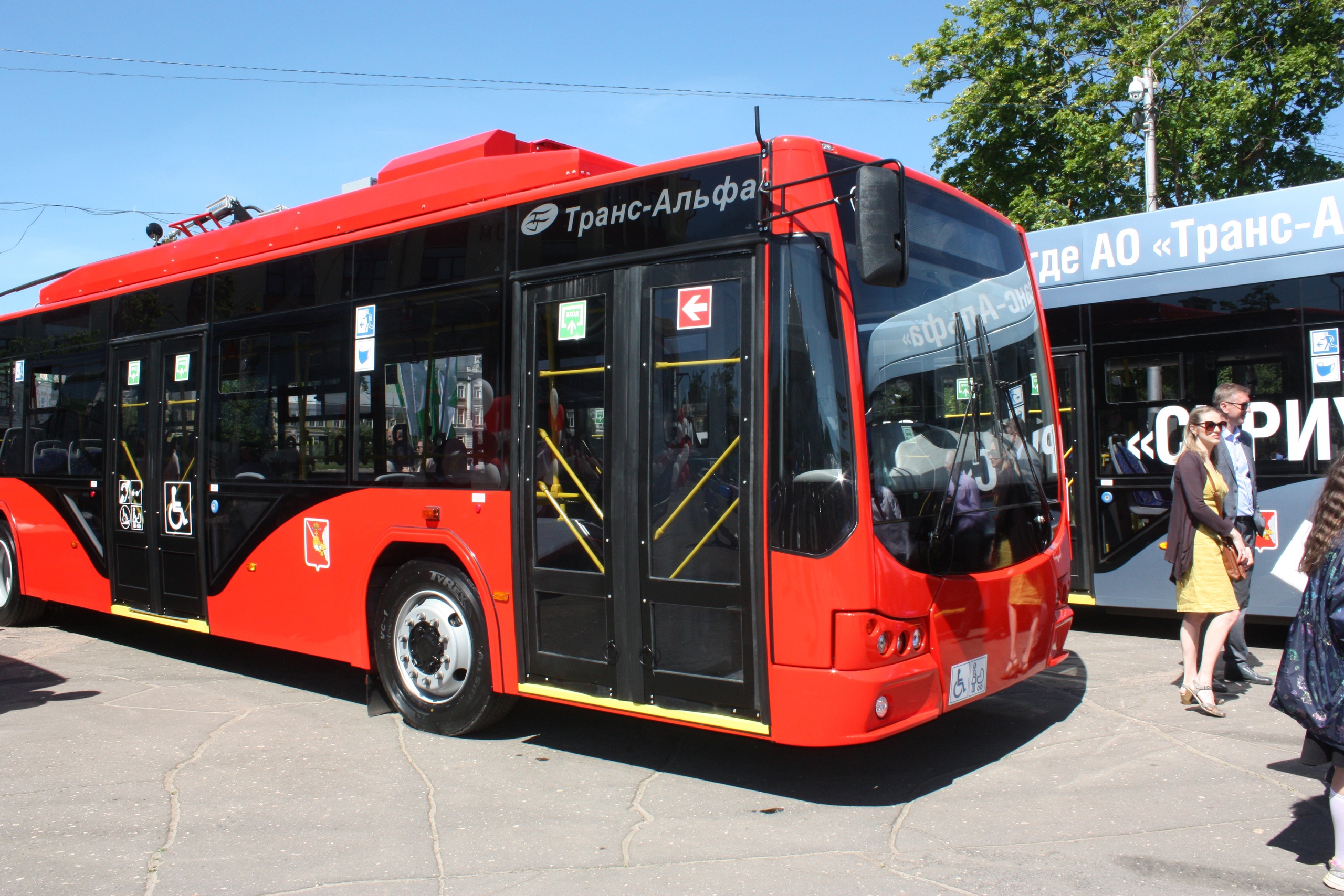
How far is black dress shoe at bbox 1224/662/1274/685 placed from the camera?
23.0 ft

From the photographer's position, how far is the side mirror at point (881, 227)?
432cm

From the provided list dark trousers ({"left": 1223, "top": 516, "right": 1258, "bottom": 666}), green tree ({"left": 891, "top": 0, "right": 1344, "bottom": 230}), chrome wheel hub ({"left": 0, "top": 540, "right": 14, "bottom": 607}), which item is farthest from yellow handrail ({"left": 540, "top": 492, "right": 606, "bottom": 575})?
green tree ({"left": 891, "top": 0, "right": 1344, "bottom": 230})

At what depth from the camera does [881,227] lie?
4.33 metres

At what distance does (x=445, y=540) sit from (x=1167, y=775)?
152 inches

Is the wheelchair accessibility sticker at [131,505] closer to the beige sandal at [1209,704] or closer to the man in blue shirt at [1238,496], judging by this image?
the beige sandal at [1209,704]

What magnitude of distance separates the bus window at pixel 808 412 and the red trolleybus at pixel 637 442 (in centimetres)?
1

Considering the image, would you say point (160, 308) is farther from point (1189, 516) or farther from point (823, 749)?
point (1189, 516)

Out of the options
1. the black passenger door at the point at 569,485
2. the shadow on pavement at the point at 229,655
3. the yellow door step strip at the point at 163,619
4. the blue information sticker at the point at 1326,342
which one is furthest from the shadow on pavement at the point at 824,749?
the blue information sticker at the point at 1326,342

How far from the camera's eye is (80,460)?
29.4ft

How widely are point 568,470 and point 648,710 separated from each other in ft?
4.07

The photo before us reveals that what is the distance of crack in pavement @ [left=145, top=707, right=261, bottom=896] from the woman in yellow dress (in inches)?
215

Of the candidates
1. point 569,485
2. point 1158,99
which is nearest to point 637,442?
point 569,485

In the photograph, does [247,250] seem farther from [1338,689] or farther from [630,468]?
[1338,689]

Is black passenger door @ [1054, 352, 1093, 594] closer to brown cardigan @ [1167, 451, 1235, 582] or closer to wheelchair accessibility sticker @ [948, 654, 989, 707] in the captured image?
brown cardigan @ [1167, 451, 1235, 582]
